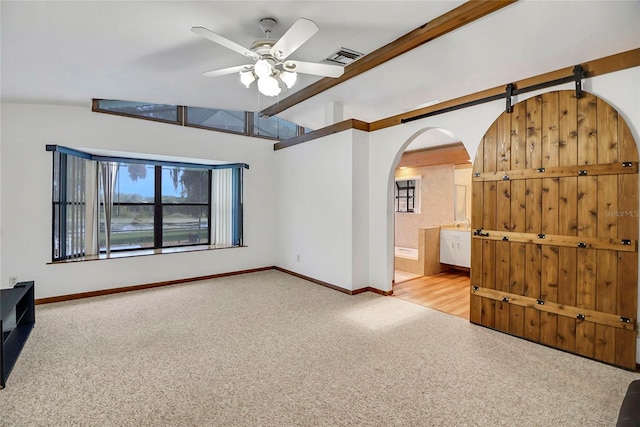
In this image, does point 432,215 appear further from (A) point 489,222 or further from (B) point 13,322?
(B) point 13,322

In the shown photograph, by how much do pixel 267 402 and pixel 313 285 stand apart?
9.59 feet

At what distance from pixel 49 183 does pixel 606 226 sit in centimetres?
608

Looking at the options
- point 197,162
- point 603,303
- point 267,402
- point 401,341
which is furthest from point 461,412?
point 197,162

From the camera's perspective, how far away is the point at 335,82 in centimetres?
394

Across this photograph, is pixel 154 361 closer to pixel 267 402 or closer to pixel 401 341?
pixel 267 402

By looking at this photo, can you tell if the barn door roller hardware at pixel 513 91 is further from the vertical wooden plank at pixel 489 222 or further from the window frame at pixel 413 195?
the window frame at pixel 413 195

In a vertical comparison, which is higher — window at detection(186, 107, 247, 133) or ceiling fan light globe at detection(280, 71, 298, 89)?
window at detection(186, 107, 247, 133)

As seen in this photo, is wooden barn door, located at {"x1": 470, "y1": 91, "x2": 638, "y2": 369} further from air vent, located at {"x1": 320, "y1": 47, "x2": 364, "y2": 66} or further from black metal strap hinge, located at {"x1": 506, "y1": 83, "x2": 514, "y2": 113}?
air vent, located at {"x1": 320, "y1": 47, "x2": 364, "y2": 66}

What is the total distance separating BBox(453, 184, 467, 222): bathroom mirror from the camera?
241 inches

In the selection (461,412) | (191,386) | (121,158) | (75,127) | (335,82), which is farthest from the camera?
(121,158)

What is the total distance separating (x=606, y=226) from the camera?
2.55m

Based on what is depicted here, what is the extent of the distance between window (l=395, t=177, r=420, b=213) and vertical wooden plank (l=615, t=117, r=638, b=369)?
13.8 ft

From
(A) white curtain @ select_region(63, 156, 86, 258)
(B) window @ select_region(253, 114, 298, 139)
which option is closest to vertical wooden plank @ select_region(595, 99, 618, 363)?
(B) window @ select_region(253, 114, 298, 139)

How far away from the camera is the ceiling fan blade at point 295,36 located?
2057 mm
